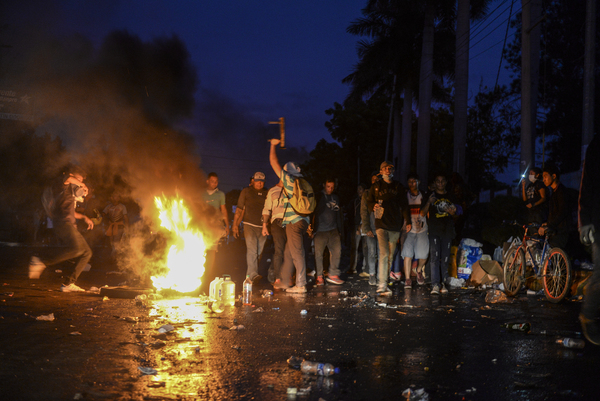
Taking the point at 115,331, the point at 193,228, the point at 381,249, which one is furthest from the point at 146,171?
the point at 115,331

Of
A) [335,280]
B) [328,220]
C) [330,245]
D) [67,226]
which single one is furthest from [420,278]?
[67,226]

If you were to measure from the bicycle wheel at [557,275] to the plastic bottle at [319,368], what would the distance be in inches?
213

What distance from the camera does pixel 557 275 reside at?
857 cm

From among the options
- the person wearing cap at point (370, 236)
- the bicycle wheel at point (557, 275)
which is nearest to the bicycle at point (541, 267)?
the bicycle wheel at point (557, 275)

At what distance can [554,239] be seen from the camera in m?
9.05

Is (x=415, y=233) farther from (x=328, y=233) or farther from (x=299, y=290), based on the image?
(x=299, y=290)

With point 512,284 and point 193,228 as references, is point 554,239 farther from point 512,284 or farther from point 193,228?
point 193,228

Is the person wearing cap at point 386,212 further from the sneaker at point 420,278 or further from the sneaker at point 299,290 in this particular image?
the sneaker at point 420,278

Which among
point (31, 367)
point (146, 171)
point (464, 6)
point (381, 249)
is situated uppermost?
point (464, 6)

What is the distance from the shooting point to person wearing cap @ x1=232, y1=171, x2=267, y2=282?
34.8 ft

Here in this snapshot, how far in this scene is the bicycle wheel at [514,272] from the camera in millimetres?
9273

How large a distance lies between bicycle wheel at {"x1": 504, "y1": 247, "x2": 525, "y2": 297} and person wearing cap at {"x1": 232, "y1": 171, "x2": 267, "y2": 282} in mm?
4460

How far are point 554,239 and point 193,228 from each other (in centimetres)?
614

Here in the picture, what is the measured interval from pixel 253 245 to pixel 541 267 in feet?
16.9
